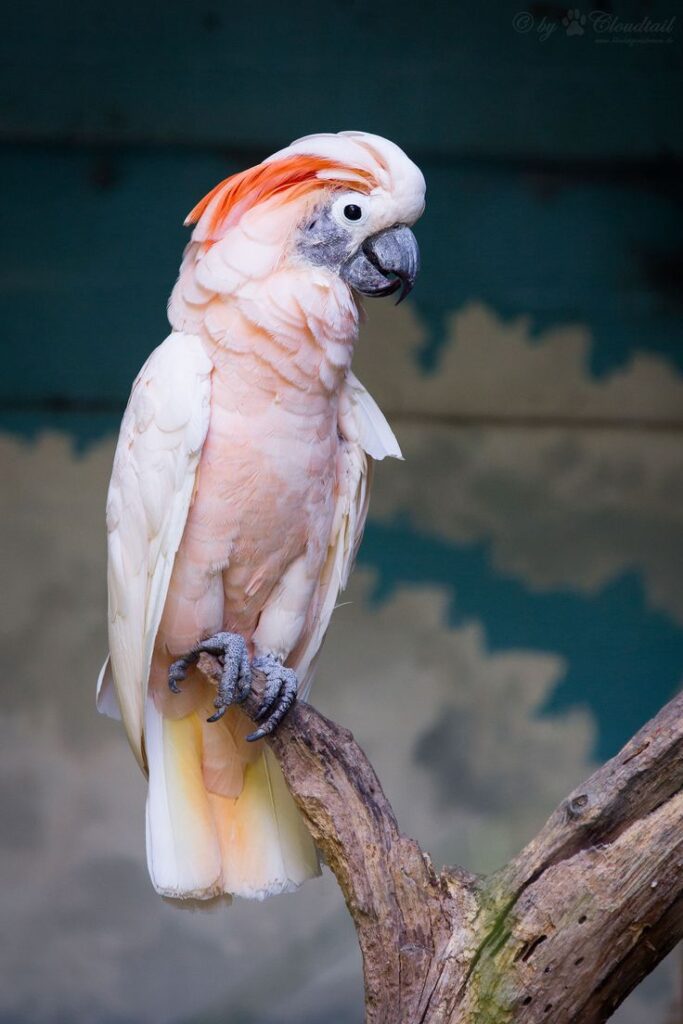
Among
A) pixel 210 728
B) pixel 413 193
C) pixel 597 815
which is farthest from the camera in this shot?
pixel 210 728

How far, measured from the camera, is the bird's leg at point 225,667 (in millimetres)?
1970

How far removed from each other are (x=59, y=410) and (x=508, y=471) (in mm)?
1295

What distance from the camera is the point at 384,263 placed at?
6.43 ft

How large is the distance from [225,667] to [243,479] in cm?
31

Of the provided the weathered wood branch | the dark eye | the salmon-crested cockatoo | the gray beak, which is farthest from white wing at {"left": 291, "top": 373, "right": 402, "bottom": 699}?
the weathered wood branch

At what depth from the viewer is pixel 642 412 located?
3.49 metres

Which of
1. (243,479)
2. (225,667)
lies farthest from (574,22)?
(225,667)

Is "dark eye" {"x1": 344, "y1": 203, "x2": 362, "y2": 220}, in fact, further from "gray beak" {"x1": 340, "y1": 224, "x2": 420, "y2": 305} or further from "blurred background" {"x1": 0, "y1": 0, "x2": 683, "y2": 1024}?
"blurred background" {"x1": 0, "y1": 0, "x2": 683, "y2": 1024}

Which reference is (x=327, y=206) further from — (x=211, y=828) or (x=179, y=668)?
(x=211, y=828)

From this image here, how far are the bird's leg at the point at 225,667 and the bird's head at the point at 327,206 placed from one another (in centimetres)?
62

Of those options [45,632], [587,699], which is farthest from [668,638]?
[45,632]

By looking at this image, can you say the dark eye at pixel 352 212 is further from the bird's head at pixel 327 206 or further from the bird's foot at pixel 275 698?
the bird's foot at pixel 275 698

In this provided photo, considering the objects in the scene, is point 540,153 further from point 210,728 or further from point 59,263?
point 210,728

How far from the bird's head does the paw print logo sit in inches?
65.4
